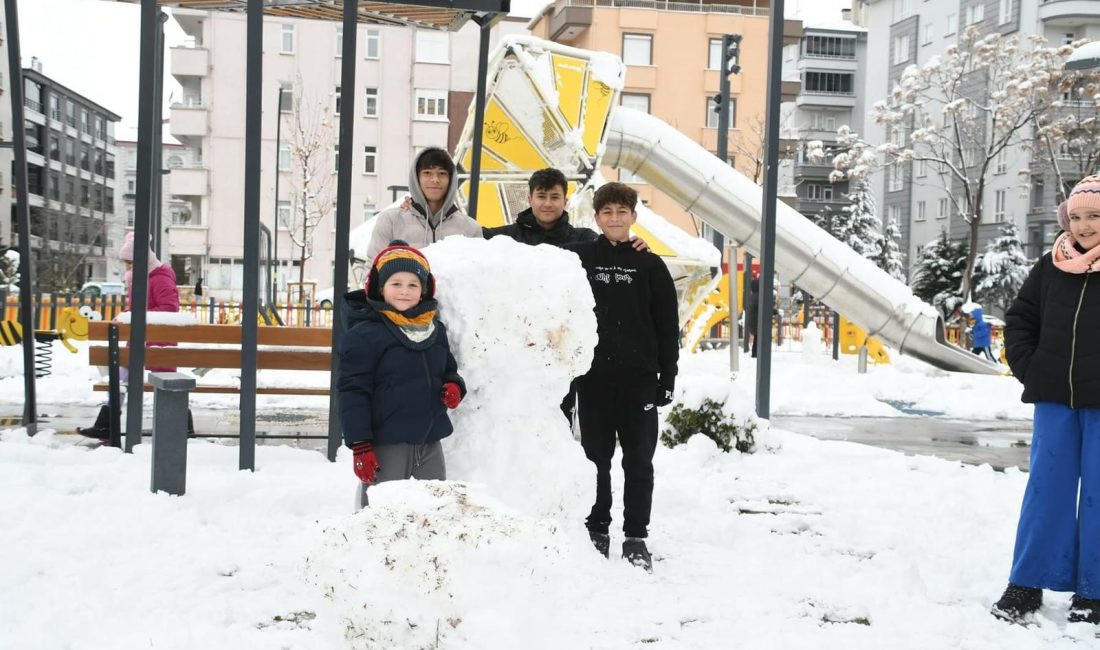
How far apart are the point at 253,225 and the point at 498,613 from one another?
4.20m

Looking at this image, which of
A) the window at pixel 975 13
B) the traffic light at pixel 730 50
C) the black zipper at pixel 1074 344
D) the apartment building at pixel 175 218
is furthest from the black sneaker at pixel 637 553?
the window at pixel 975 13

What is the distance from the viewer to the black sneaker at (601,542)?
199 inches

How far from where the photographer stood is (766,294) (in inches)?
347

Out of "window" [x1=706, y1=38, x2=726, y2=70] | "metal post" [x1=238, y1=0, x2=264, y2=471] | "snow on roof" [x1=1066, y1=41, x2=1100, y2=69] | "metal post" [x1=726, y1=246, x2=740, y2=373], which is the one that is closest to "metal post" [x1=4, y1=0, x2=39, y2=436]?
"metal post" [x1=238, y1=0, x2=264, y2=471]

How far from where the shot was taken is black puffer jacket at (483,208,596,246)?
526 cm

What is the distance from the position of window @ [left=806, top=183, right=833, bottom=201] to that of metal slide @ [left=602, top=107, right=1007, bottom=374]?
56.1 m

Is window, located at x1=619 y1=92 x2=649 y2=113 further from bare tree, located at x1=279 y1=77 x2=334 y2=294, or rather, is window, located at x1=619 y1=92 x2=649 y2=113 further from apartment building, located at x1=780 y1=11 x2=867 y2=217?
apartment building, located at x1=780 y1=11 x2=867 y2=217

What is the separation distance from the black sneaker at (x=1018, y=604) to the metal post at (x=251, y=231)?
14.2 ft

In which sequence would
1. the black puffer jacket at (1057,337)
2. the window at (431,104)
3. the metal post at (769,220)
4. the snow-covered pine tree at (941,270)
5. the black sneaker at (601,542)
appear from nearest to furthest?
the black puffer jacket at (1057,337), the black sneaker at (601,542), the metal post at (769,220), the snow-covered pine tree at (941,270), the window at (431,104)

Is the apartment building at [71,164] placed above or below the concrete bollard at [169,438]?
above

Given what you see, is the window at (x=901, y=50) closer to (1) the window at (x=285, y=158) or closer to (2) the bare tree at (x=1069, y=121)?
Answer: (2) the bare tree at (x=1069, y=121)

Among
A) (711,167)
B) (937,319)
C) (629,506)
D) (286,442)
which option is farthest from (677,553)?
(937,319)

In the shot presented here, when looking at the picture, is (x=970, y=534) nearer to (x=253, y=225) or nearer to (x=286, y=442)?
(x=253, y=225)

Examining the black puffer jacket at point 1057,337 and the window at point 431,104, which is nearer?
the black puffer jacket at point 1057,337
